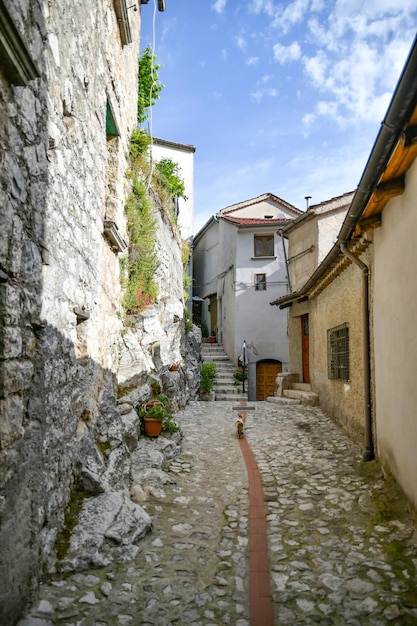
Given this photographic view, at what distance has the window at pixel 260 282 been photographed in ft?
62.4

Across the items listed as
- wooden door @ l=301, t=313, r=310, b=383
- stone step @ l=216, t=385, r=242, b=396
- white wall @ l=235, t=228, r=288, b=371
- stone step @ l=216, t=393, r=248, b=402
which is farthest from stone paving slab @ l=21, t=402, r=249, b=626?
white wall @ l=235, t=228, r=288, b=371

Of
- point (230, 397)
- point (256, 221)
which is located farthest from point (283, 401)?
point (256, 221)

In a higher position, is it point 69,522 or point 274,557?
point 69,522

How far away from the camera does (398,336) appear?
14.1ft

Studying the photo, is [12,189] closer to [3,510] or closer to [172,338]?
[3,510]

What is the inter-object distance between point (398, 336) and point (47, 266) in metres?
3.57

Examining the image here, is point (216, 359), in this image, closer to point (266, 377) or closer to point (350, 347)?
point (266, 377)

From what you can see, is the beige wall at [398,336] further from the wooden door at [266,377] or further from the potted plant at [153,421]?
the wooden door at [266,377]

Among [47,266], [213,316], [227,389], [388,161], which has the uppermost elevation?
[388,161]

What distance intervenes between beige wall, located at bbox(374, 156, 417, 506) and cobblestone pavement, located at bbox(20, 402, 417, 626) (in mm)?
469

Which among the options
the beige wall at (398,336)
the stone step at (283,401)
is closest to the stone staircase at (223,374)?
the stone step at (283,401)

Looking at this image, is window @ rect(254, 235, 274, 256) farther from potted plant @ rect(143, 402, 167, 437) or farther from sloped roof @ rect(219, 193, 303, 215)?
potted plant @ rect(143, 402, 167, 437)

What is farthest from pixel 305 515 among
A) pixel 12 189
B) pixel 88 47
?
pixel 88 47

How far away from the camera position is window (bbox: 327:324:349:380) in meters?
7.27
